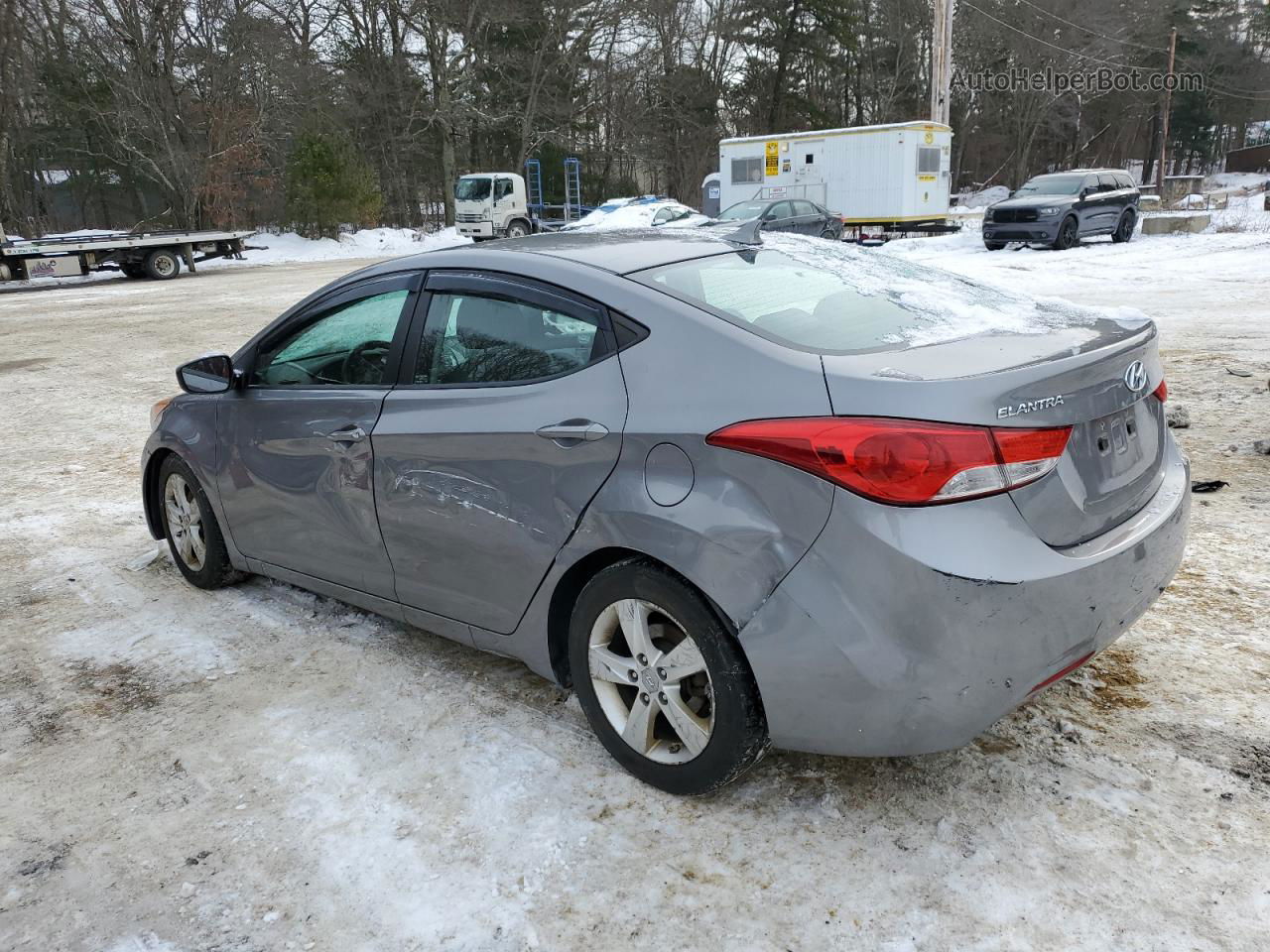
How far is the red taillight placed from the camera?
7.56 ft

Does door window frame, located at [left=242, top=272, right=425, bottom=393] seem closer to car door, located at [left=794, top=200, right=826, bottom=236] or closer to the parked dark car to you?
the parked dark car

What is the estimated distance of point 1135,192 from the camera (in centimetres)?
2230

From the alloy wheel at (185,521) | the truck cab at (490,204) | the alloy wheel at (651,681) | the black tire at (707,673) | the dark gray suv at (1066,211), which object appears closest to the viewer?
the black tire at (707,673)

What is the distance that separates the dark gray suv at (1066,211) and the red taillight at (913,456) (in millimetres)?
20217

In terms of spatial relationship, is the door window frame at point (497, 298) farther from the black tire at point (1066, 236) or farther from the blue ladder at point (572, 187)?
the blue ladder at point (572, 187)

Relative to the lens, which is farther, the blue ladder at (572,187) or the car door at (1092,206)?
the blue ladder at (572,187)

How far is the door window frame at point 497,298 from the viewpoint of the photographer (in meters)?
2.91

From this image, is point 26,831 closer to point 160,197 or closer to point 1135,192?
point 1135,192

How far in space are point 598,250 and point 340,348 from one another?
117 centimetres

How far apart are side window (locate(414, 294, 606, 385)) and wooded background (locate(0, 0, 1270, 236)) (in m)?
30.8
